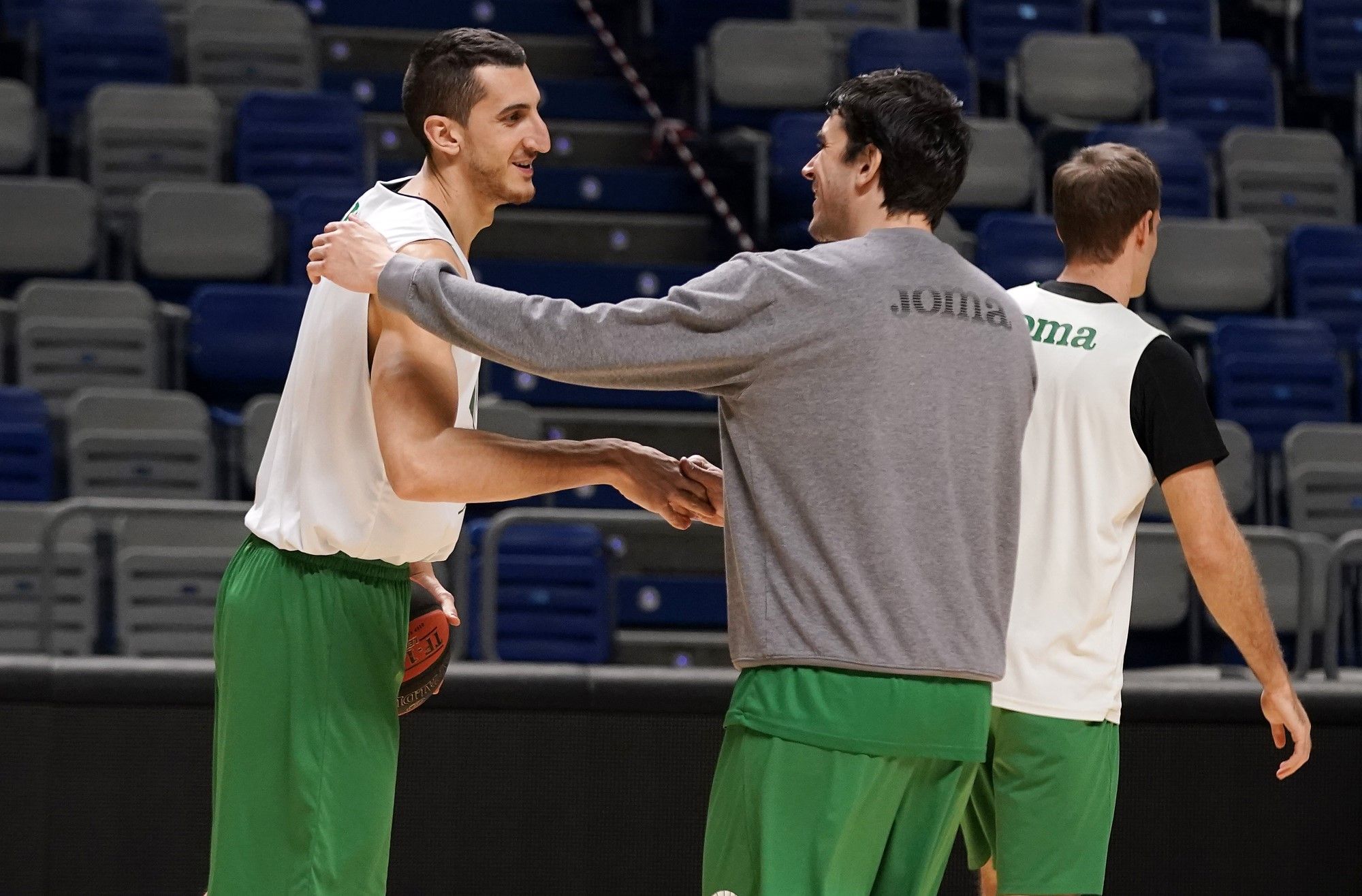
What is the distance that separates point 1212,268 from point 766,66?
2.43 metres

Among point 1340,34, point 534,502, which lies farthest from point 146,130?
point 1340,34

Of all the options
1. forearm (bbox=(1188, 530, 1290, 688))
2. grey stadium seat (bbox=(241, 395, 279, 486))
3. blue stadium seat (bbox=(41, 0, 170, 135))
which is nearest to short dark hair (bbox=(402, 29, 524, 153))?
forearm (bbox=(1188, 530, 1290, 688))

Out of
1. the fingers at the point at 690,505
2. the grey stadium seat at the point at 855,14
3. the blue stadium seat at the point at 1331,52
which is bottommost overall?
the fingers at the point at 690,505

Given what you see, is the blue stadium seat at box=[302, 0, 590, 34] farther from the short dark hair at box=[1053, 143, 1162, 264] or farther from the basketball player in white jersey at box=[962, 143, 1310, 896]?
the basketball player in white jersey at box=[962, 143, 1310, 896]

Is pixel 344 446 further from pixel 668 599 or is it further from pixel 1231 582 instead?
pixel 668 599

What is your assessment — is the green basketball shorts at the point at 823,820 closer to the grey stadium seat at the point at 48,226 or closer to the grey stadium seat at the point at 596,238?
the grey stadium seat at the point at 48,226

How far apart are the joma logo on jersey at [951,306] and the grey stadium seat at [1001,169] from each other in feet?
20.5

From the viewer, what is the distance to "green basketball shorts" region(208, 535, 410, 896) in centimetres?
259

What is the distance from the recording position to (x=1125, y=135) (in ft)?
26.9

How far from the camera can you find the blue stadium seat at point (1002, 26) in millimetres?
9500

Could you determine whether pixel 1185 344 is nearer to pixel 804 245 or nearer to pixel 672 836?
pixel 804 245

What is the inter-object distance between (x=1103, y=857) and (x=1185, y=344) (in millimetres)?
5198

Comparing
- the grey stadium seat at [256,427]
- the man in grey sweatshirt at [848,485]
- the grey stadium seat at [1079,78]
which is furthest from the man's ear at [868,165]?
the grey stadium seat at [1079,78]

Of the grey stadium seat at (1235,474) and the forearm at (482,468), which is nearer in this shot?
the forearm at (482,468)
